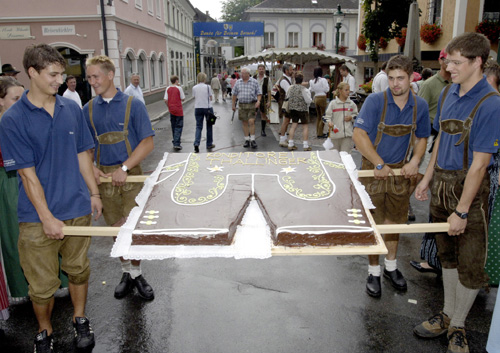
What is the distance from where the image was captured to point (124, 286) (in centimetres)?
400

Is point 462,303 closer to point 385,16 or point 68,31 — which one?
point 385,16

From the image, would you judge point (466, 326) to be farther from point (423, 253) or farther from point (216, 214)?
point (216, 214)

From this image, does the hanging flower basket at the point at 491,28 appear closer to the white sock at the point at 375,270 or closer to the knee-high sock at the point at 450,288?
the white sock at the point at 375,270

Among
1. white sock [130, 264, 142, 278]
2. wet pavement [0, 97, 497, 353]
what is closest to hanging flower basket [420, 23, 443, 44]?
wet pavement [0, 97, 497, 353]

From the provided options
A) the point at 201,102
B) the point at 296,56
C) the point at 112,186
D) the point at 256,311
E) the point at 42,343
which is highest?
the point at 296,56

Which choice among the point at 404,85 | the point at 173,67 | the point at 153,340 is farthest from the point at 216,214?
the point at 173,67

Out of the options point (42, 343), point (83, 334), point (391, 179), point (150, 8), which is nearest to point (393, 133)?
point (391, 179)

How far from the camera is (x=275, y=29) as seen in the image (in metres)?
50.8

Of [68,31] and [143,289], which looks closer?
[143,289]

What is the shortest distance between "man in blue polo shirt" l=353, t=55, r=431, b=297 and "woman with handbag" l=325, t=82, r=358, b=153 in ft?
11.4

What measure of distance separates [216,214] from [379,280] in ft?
6.78

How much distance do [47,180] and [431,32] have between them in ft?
53.4

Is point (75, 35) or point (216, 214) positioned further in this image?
point (75, 35)

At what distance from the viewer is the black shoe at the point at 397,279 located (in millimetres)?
3998
